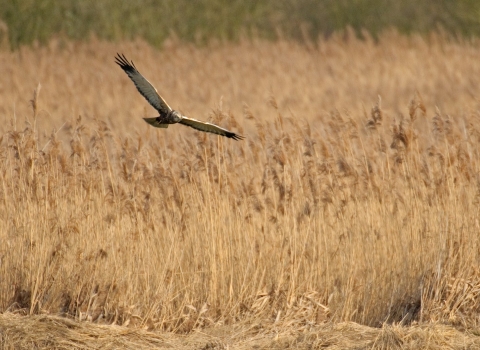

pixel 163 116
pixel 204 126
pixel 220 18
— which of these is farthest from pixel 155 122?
pixel 220 18

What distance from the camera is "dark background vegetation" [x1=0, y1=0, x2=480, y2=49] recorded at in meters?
19.3

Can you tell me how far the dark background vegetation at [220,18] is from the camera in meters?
19.3

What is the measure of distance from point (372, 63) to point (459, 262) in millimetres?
11774

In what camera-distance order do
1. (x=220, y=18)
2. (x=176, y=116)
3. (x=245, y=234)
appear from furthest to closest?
(x=220, y=18) → (x=245, y=234) → (x=176, y=116)

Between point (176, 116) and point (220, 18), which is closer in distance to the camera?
point (176, 116)

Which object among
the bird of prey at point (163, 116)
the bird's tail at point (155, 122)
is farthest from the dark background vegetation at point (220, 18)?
the bird's tail at point (155, 122)

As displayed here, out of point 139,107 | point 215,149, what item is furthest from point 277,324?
point 139,107

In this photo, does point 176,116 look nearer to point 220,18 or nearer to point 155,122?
point 155,122

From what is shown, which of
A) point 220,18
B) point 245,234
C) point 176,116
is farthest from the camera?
point 220,18

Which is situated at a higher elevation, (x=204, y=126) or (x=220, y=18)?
(x=220, y=18)

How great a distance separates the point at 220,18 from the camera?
2112 cm

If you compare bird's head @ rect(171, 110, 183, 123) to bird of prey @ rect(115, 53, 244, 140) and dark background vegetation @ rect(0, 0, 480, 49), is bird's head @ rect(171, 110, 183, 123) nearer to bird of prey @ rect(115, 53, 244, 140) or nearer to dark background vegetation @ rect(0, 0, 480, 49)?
bird of prey @ rect(115, 53, 244, 140)

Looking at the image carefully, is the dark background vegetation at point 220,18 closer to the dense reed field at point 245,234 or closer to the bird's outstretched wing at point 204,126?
the dense reed field at point 245,234

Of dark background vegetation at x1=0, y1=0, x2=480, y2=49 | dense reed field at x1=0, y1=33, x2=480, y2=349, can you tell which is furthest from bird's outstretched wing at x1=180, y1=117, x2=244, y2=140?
dark background vegetation at x1=0, y1=0, x2=480, y2=49
